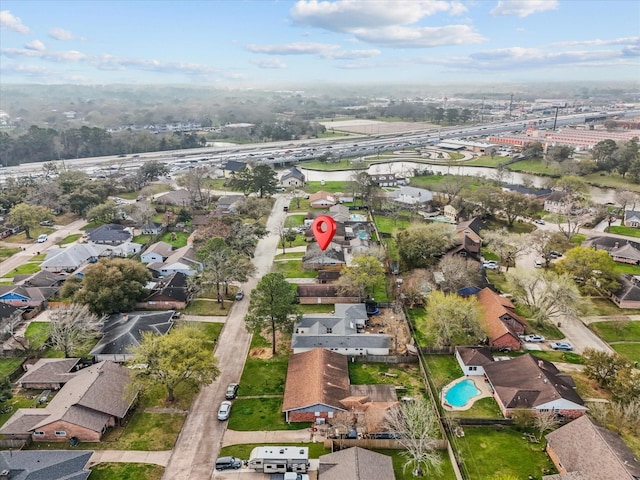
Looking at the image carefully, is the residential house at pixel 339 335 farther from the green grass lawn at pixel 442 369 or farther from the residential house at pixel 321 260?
the residential house at pixel 321 260

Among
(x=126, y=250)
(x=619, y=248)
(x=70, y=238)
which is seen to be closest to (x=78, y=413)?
(x=126, y=250)

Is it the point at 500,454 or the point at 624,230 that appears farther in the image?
the point at 624,230

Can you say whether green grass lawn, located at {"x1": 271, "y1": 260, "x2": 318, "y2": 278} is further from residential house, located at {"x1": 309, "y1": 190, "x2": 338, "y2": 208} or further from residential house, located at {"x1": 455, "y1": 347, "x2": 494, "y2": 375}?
residential house, located at {"x1": 309, "y1": 190, "x2": 338, "y2": 208}

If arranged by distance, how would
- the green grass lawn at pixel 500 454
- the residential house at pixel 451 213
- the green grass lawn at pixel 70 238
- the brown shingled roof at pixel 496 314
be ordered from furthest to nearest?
the residential house at pixel 451 213 → the green grass lawn at pixel 70 238 → the brown shingled roof at pixel 496 314 → the green grass lawn at pixel 500 454

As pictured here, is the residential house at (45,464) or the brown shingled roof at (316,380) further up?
the residential house at (45,464)

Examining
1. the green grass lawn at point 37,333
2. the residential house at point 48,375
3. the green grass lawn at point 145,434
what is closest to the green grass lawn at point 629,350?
the green grass lawn at point 145,434

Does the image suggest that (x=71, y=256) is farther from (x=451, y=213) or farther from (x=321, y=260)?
(x=451, y=213)

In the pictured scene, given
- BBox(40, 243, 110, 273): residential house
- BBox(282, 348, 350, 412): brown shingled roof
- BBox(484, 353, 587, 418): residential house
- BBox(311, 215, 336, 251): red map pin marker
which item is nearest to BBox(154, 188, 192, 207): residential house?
BBox(40, 243, 110, 273): residential house
